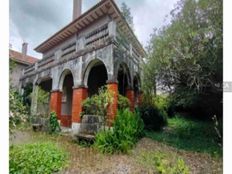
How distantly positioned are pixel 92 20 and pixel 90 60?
2455mm

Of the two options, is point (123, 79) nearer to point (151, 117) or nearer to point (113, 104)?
point (151, 117)

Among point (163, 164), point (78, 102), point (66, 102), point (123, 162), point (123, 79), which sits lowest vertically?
point (123, 162)

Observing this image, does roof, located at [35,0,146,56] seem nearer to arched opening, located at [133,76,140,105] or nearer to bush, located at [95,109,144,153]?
arched opening, located at [133,76,140,105]

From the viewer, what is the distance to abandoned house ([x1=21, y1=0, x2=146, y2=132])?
7.64 m

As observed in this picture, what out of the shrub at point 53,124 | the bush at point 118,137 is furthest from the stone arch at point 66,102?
the bush at point 118,137

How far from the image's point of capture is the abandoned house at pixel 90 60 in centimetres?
764

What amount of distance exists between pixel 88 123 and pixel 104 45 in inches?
131

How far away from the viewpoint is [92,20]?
30.6 ft

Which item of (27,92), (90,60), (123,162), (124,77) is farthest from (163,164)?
(27,92)

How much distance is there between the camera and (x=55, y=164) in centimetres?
438

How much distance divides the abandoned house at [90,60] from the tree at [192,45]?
76.4 inches

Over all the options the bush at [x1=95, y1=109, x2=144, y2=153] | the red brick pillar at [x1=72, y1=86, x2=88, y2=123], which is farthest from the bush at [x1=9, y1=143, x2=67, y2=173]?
the red brick pillar at [x1=72, y1=86, x2=88, y2=123]

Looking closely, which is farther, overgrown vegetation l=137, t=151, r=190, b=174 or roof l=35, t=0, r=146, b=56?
roof l=35, t=0, r=146, b=56
